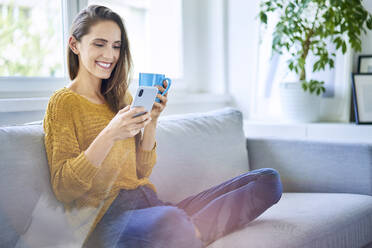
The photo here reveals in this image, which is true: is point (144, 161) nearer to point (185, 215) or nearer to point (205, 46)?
point (185, 215)

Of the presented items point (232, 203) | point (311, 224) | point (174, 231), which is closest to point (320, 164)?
point (311, 224)

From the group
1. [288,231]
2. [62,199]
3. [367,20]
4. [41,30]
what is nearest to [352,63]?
[367,20]

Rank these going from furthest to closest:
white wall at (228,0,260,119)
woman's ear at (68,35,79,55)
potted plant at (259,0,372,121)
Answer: white wall at (228,0,260,119) → potted plant at (259,0,372,121) → woman's ear at (68,35,79,55)

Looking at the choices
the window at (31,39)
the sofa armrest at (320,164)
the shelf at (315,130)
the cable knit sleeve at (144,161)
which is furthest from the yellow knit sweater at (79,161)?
the shelf at (315,130)

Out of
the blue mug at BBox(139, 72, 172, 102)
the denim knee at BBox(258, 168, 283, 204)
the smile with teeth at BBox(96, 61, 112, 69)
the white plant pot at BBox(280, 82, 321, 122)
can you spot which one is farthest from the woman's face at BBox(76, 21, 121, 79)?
the white plant pot at BBox(280, 82, 321, 122)

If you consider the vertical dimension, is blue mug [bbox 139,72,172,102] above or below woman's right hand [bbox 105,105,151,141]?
above

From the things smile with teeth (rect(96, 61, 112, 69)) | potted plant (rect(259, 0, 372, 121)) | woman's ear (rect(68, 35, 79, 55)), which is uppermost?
potted plant (rect(259, 0, 372, 121))

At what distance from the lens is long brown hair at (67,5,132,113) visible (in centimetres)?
92

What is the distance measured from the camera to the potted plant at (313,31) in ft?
5.45

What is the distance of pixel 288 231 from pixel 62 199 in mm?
531

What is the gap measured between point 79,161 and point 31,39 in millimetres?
715

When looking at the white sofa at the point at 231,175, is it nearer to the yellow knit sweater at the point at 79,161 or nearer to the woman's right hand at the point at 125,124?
the yellow knit sweater at the point at 79,161

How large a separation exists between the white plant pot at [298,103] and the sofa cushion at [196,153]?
0.38 m

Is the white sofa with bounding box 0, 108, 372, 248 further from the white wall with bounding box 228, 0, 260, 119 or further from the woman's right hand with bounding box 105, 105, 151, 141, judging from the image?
the white wall with bounding box 228, 0, 260, 119
